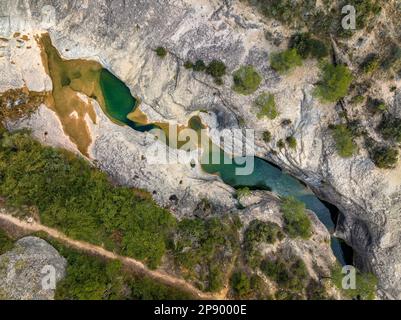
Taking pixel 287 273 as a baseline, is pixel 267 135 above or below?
above

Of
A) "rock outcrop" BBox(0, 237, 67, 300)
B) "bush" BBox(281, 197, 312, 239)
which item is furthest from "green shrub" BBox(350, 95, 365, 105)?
"rock outcrop" BBox(0, 237, 67, 300)

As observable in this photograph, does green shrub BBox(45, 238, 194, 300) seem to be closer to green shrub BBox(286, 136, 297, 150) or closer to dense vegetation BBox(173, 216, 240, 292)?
dense vegetation BBox(173, 216, 240, 292)

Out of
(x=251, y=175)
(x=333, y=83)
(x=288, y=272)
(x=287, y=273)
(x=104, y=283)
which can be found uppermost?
(x=333, y=83)

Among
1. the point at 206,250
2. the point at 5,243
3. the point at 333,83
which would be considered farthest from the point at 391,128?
the point at 5,243

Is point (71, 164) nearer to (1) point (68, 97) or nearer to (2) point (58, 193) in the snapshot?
(2) point (58, 193)

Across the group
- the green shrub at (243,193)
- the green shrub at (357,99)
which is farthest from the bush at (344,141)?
the green shrub at (243,193)

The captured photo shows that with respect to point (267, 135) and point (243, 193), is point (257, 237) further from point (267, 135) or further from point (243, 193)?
point (267, 135)
